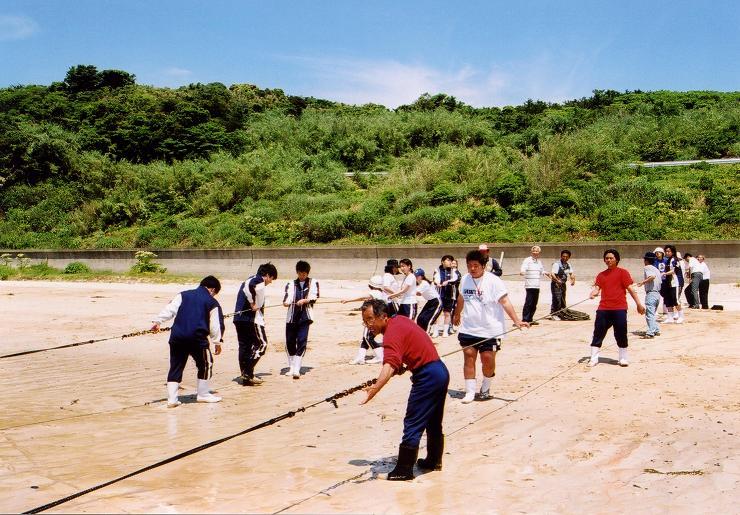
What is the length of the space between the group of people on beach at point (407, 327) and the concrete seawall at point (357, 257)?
8192 mm

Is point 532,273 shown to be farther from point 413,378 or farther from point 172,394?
point 413,378

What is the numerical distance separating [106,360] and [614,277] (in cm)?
936

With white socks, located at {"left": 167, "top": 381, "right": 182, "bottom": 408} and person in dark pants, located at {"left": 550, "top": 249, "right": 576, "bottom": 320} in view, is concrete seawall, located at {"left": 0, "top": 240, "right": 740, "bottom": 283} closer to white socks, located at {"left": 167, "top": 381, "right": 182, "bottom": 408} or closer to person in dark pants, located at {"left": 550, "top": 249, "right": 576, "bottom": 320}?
person in dark pants, located at {"left": 550, "top": 249, "right": 576, "bottom": 320}

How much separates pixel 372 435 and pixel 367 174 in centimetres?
3268

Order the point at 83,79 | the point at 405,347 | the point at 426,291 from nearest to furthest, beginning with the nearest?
the point at 405,347
the point at 426,291
the point at 83,79

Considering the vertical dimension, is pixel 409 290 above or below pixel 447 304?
above

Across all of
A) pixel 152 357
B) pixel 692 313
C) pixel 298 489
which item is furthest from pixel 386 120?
pixel 298 489

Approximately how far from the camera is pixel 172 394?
9781mm

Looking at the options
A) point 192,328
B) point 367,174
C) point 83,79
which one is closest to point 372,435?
point 192,328

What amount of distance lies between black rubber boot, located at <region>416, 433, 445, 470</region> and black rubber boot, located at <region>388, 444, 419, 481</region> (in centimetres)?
32

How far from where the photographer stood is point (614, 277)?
1198 centimetres

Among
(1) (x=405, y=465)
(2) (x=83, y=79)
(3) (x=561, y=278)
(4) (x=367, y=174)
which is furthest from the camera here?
(2) (x=83, y=79)

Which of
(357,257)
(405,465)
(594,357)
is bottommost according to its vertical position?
(405,465)

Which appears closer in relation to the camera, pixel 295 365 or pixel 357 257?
pixel 295 365
